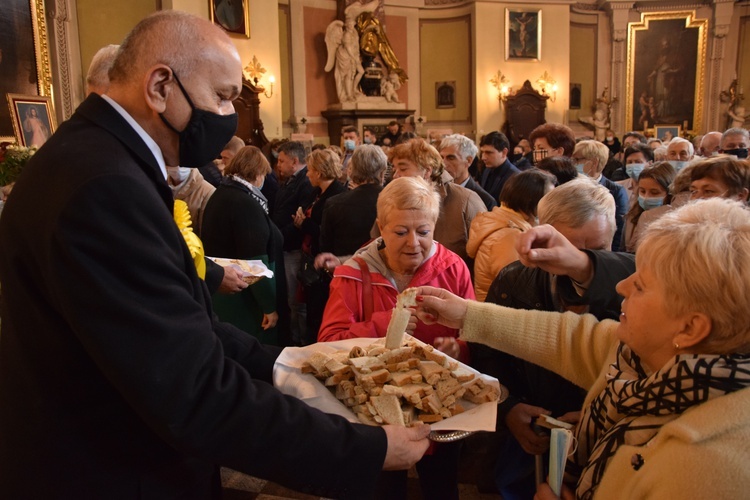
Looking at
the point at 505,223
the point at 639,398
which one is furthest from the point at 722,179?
the point at 639,398

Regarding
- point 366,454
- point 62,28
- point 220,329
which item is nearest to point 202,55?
point 220,329

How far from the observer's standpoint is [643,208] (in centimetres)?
451

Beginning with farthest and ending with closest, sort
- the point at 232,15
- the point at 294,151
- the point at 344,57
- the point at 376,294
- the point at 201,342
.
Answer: the point at 344,57
the point at 232,15
the point at 294,151
the point at 376,294
the point at 201,342

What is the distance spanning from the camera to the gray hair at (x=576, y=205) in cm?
214

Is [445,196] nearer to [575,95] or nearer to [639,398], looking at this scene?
[639,398]

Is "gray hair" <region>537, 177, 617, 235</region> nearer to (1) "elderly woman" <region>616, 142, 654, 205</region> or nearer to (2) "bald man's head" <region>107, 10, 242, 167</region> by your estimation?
(2) "bald man's head" <region>107, 10, 242, 167</region>

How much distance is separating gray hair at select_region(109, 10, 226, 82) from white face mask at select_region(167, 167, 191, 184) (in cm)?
249

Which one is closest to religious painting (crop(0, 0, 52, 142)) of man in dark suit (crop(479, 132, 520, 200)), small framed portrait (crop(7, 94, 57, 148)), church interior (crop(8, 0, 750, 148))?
small framed portrait (crop(7, 94, 57, 148))

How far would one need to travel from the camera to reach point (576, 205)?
2.14m

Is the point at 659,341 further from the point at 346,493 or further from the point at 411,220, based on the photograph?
the point at 411,220

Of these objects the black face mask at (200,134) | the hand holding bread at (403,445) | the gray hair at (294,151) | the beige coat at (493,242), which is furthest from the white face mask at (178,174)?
the hand holding bread at (403,445)

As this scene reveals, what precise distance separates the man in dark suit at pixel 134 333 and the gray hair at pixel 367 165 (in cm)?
262

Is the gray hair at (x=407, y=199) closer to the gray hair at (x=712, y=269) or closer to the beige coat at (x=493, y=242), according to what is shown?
the beige coat at (x=493, y=242)

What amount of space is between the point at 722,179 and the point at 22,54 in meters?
7.98
